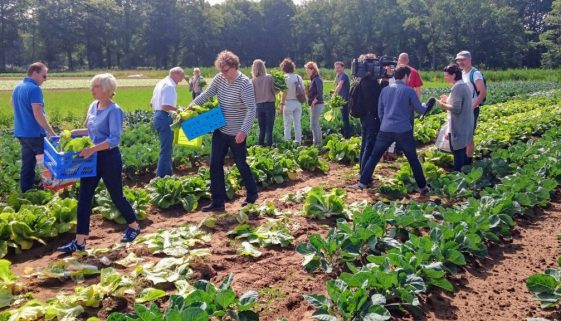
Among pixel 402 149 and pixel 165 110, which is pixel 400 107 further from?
pixel 165 110

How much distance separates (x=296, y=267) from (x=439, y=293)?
4.25 feet

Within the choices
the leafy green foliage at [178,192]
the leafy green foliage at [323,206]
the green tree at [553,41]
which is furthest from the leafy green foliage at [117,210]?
the green tree at [553,41]

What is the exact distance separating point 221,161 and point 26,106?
113 inches

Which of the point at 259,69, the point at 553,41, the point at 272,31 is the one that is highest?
the point at 272,31

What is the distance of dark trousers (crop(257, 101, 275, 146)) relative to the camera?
10.5 metres

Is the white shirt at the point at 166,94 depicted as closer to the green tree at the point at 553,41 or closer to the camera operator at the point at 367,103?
the camera operator at the point at 367,103

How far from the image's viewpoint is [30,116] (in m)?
7.02

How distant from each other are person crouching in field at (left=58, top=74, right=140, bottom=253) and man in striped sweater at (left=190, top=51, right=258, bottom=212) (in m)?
1.53

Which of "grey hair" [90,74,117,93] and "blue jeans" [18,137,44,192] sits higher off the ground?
"grey hair" [90,74,117,93]

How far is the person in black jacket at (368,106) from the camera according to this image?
312 inches

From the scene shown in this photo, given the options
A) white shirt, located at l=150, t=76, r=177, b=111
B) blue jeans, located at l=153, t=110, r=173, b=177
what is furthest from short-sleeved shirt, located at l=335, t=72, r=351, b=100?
blue jeans, located at l=153, t=110, r=173, b=177

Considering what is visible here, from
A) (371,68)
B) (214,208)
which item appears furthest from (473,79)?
(214,208)

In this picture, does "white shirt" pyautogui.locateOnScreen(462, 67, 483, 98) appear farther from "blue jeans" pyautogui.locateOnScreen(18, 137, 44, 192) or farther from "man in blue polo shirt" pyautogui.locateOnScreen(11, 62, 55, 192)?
"blue jeans" pyautogui.locateOnScreen(18, 137, 44, 192)

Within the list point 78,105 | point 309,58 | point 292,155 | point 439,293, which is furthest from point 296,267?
point 309,58
